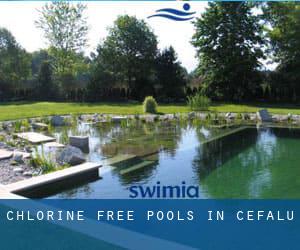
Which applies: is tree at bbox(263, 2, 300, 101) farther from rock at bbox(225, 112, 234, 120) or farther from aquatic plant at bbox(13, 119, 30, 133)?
aquatic plant at bbox(13, 119, 30, 133)

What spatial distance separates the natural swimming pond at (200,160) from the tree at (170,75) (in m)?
11.9

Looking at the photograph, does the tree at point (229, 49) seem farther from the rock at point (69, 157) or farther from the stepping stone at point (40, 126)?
the rock at point (69, 157)

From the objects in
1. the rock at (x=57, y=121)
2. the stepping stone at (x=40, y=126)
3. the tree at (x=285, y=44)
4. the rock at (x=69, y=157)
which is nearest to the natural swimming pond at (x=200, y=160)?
the rock at (x=69, y=157)

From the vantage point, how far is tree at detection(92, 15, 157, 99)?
2423cm

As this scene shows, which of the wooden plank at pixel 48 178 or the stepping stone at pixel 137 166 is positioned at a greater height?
the wooden plank at pixel 48 178

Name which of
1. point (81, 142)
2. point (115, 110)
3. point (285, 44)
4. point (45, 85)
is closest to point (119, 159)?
point (81, 142)

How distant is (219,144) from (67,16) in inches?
898

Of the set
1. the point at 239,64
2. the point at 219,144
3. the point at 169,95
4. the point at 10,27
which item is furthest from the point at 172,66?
the point at 10,27

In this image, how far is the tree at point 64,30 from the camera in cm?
2741

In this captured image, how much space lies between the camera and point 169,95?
74.4 ft

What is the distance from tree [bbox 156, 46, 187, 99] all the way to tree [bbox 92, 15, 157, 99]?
3.49 feet

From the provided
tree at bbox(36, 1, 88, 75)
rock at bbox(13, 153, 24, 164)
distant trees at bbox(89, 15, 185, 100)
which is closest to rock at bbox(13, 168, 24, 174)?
rock at bbox(13, 153, 24, 164)

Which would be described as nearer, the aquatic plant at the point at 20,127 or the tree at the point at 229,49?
the aquatic plant at the point at 20,127

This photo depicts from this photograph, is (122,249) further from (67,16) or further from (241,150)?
(67,16)
